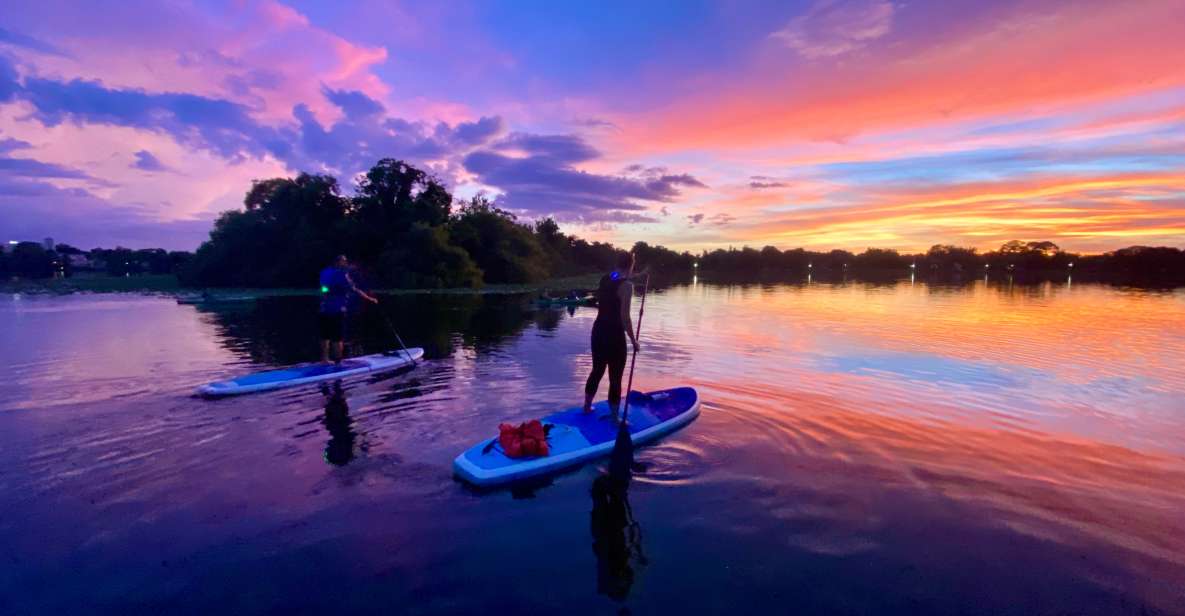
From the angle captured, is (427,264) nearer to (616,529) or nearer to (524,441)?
(524,441)

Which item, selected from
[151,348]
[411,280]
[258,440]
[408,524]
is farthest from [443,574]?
[411,280]

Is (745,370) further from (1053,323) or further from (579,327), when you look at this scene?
(1053,323)

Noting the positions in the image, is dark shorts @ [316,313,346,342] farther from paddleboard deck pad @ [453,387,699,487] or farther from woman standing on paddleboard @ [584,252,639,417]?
woman standing on paddleboard @ [584,252,639,417]

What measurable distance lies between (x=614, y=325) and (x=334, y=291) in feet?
24.7

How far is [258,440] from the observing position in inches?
315

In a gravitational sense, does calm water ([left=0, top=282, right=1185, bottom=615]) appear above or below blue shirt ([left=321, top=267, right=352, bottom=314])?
below

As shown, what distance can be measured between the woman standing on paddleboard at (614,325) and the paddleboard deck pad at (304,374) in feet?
21.1

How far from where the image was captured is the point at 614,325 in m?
7.85

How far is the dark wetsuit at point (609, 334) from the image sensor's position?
25.3 feet

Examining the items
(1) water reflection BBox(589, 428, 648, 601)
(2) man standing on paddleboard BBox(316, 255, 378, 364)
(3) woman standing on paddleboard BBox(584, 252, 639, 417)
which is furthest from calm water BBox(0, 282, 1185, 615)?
(2) man standing on paddleboard BBox(316, 255, 378, 364)

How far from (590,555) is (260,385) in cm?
835

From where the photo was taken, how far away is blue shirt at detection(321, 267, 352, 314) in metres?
12.5

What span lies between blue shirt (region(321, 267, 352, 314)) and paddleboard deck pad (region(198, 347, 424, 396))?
46.6 inches

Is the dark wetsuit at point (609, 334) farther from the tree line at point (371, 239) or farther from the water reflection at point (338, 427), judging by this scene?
the tree line at point (371, 239)
